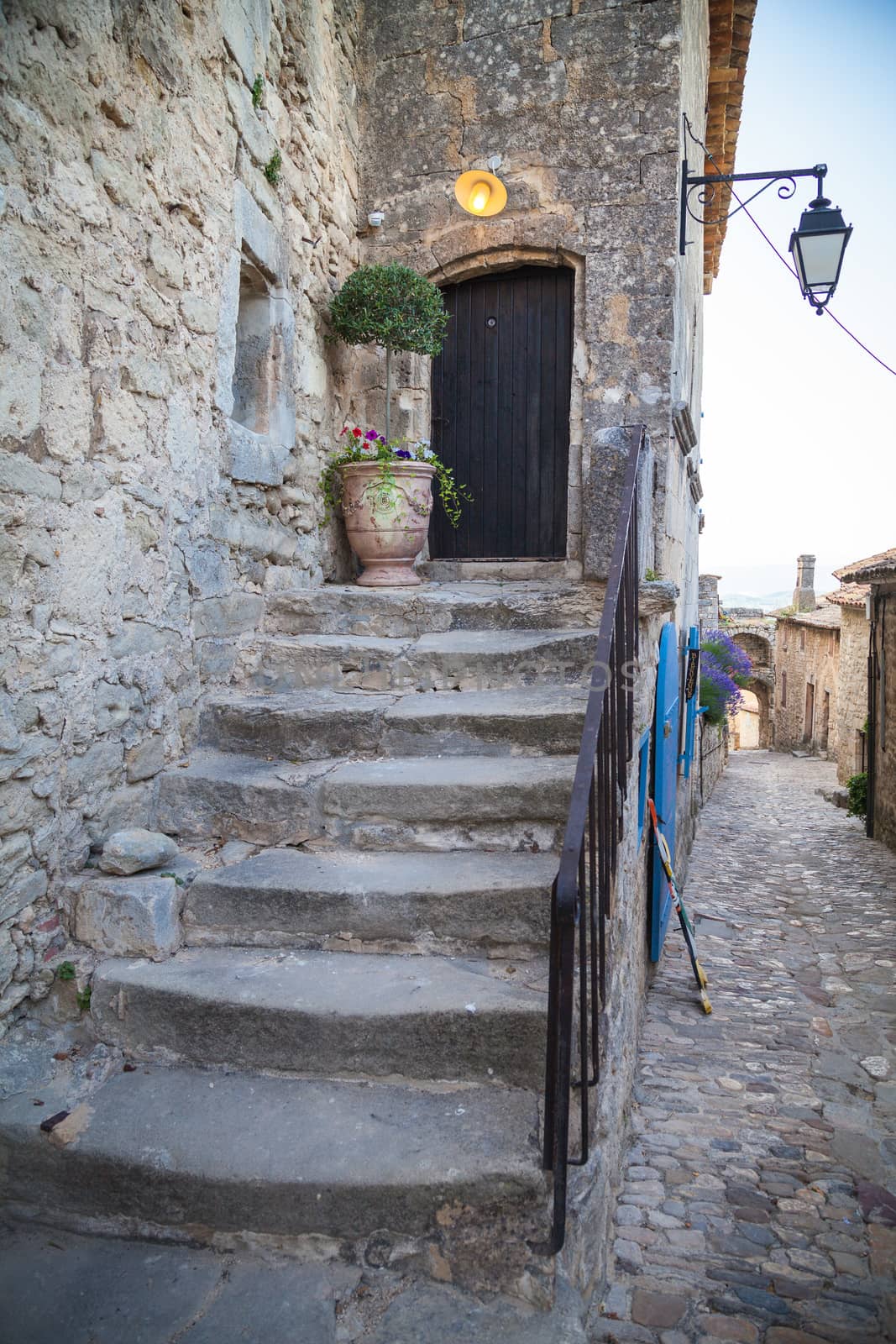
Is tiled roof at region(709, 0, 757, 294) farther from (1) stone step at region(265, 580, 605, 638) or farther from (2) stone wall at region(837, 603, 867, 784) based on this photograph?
(2) stone wall at region(837, 603, 867, 784)

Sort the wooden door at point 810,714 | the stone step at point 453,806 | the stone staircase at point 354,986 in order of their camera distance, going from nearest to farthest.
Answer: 1. the stone staircase at point 354,986
2. the stone step at point 453,806
3. the wooden door at point 810,714

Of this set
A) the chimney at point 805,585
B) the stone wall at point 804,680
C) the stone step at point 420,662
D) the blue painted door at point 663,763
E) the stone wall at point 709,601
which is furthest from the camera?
the chimney at point 805,585

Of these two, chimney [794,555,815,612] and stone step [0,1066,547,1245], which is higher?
chimney [794,555,815,612]

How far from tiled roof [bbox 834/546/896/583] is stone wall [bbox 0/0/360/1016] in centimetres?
708

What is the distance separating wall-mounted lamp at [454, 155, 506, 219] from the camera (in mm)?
4953

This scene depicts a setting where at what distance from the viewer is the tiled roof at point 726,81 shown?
614 centimetres

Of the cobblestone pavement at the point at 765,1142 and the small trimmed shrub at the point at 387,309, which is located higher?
the small trimmed shrub at the point at 387,309

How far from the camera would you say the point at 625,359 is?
189 inches

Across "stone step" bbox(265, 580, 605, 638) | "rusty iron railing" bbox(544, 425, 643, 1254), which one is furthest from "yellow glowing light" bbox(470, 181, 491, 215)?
"rusty iron railing" bbox(544, 425, 643, 1254)

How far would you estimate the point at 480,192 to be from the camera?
4953 millimetres

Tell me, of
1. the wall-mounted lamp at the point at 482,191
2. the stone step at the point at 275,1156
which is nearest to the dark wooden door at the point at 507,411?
the wall-mounted lamp at the point at 482,191

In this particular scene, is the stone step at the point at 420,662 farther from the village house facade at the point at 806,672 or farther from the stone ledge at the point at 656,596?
the village house facade at the point at 806,672

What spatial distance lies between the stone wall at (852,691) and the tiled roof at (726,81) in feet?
23.9

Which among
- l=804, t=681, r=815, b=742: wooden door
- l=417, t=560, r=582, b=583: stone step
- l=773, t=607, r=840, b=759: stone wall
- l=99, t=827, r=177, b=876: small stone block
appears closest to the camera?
l=99, t=827, r=177, b=876: small stone block
